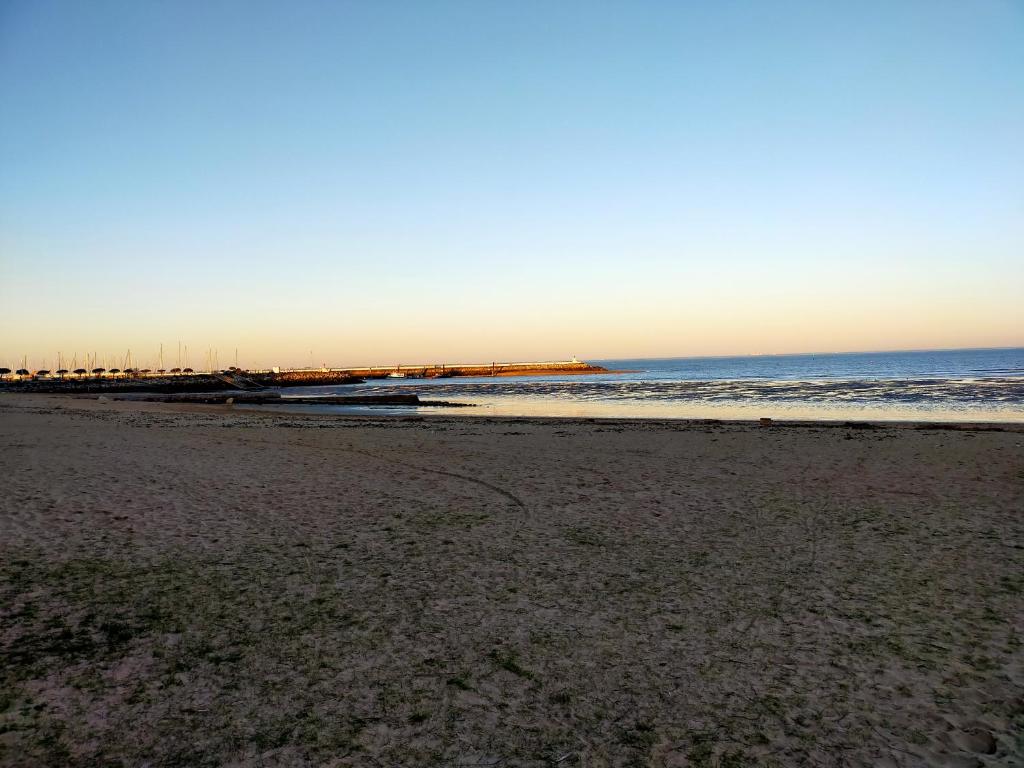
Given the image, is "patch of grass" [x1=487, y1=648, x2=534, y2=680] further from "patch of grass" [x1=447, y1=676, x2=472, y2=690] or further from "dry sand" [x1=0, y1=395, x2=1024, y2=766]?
A: "patch of grass" [x1=447, y1=676, x2=472, y2=690]

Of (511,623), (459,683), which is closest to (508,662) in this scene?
(459,683)

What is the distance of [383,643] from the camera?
199 inches

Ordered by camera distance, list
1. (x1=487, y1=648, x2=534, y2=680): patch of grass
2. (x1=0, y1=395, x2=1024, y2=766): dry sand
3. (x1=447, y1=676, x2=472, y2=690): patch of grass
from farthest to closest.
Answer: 1. (x1=487, y1=648, x2=534, y2=680): patch of grass
2. (x1=447, y1=676, x2=472, y2=690): patch of grass
3. (x1=0, y1=395, x2=1024, y2=766): dry sand

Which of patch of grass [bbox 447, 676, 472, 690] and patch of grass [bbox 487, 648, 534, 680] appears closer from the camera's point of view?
patch of grass [bbox 447, 676, 472, 690]

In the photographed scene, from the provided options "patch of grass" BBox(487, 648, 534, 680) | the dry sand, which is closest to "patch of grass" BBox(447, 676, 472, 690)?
the dry sand

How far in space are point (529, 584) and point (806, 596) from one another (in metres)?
2.56

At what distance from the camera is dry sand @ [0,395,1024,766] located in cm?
378

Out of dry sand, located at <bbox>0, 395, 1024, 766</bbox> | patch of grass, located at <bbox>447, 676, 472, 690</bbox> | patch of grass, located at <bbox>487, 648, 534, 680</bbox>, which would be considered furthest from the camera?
patch of grass, located at <bbox>487, 648, 534, 680</bbox>

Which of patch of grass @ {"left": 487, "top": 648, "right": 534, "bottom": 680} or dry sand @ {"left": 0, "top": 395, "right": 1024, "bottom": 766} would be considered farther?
patch of grass @ {"left": 487, "top": 648, "right": 534, "bottom": 680}

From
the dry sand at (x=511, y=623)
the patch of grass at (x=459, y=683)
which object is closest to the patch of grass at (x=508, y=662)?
the dry sand at (x=511, y=623)

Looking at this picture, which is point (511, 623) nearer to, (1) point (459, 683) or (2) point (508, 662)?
(2) point (508, 662)

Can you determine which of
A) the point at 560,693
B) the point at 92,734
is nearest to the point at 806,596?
the point at 560,693

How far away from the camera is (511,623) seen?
547 centimetres

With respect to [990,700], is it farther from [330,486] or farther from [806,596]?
[330,486]
